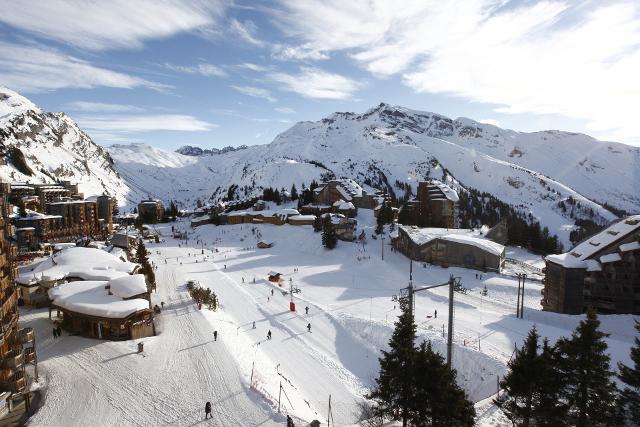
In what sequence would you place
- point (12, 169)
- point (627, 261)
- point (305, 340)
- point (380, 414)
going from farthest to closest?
point (12, 169), point (627, 261), point (305, 340), point (380, 414)

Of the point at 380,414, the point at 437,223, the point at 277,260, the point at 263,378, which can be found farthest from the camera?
the point at 437,223

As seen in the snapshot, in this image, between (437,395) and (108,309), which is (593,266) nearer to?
(437,395)

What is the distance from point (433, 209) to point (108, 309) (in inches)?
3347

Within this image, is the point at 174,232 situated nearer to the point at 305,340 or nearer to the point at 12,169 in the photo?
the point at 305,340

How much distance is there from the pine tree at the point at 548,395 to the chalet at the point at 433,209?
7729 cm

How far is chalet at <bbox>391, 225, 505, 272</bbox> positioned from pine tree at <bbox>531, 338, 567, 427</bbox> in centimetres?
4431

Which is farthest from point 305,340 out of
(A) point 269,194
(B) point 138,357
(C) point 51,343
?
(A) point 269,194

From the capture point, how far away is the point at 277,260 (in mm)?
69438

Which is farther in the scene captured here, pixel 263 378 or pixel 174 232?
pixel 174 232

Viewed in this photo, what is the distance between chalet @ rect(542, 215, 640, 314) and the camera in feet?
131

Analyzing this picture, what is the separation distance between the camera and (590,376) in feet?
55.9

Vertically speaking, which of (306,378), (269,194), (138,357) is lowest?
(306,378)

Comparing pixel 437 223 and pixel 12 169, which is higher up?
pixel 12 169

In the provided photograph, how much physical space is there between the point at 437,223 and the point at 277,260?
48.3 metres
